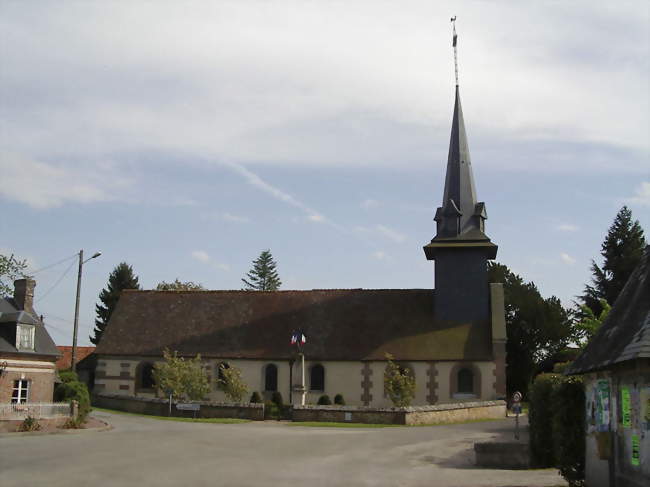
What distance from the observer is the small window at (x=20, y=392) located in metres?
33.4

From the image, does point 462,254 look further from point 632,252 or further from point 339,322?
point 632,252

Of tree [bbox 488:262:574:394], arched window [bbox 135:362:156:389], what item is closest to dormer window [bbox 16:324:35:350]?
arched window [bbox 135:362:156:389]

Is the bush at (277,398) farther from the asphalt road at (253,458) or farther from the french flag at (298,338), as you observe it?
the asphalt road at (253,458)

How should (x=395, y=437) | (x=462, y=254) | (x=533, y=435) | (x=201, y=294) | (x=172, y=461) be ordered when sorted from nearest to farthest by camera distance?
(x=172, y=461), (x=533, y=435), (x=395, y=437), (x=462, y=254), (x=201, y=294)

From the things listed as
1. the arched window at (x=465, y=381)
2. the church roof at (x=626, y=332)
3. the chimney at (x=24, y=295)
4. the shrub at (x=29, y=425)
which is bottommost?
the shrub at (x=29, y=425)

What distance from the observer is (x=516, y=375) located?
47781 millimetres

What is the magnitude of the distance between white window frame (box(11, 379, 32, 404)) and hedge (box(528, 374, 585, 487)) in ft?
77.8

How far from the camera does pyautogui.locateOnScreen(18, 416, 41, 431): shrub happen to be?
2667 cm

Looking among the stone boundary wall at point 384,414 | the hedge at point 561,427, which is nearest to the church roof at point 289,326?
the stone boundary wall at point 384,414

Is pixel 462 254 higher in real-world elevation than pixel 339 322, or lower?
higher

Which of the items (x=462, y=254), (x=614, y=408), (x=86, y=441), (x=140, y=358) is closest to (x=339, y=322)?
(x=462, y=254)

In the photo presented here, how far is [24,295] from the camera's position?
3672 cm

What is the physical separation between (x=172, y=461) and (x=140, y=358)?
25.1 m

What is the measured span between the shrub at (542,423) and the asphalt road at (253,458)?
1717 millimetres
